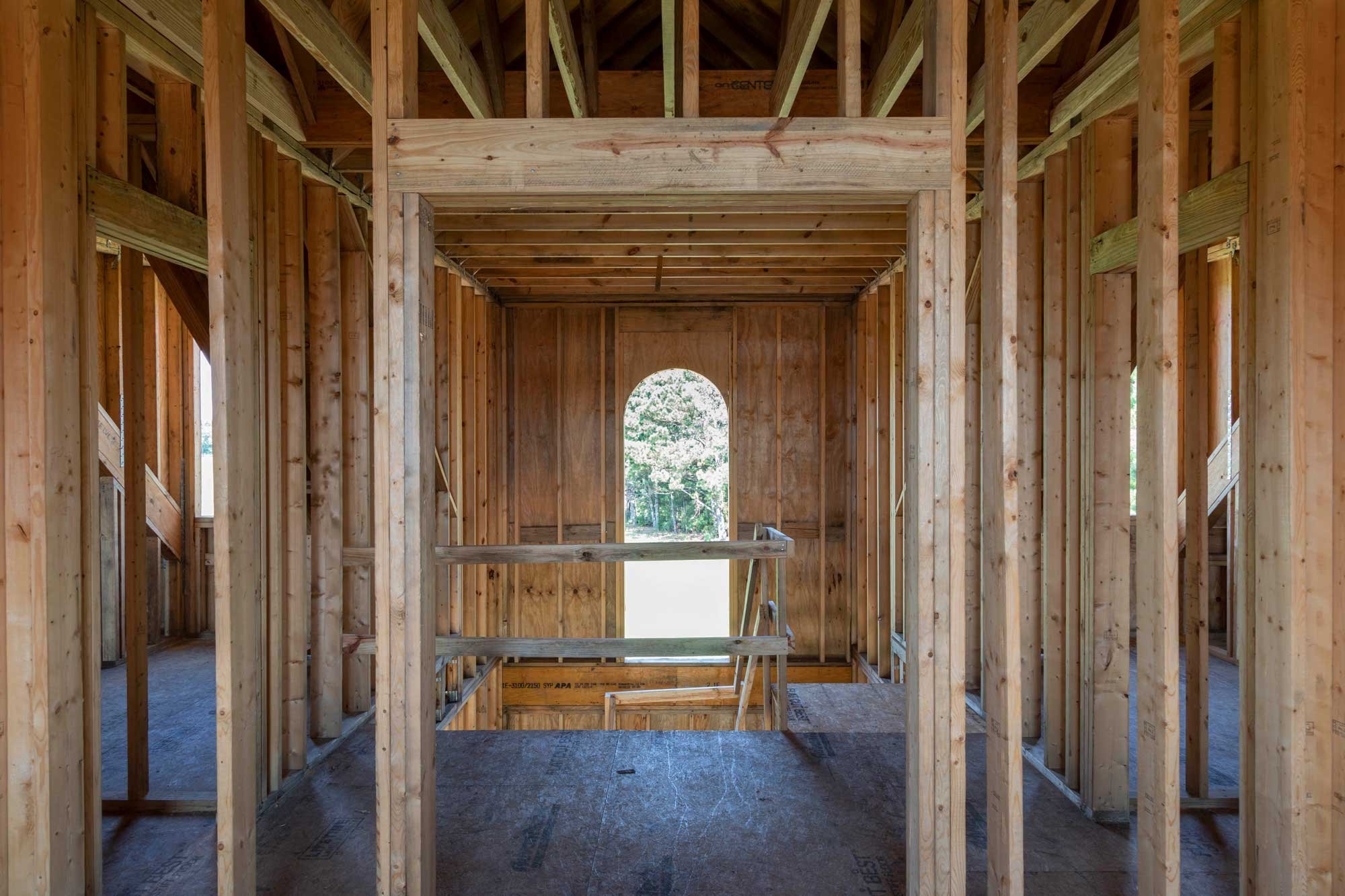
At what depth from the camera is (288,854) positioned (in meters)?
3.32

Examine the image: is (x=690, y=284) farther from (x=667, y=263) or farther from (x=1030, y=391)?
(x=1030, y=391)

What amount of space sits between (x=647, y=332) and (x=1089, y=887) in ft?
21.7

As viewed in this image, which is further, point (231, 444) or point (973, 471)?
point (973, 471)

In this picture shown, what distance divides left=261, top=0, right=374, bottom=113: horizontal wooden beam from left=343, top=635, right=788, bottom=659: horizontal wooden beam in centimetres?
291

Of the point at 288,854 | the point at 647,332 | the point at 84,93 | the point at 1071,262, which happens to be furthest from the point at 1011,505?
the point at 647,332

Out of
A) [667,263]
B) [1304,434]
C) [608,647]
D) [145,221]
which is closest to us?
[1304,434]

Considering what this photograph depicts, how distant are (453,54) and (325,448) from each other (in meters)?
2.45

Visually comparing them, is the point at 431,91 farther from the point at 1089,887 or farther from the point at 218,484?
the point at 1089,887

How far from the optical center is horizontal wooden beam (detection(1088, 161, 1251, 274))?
2824 millimetres

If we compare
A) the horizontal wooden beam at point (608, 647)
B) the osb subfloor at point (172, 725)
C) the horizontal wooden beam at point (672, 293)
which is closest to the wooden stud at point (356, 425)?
the horizontal wooden beam at point (608, 647)

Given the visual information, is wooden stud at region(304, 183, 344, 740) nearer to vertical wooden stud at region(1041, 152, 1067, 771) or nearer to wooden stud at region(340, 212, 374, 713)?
wooden stud at region(340, 212, 374, 713)

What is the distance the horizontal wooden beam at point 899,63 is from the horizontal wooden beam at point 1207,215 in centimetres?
118

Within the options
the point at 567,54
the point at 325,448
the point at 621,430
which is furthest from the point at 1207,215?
the point at 621,430

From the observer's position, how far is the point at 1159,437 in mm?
2512
